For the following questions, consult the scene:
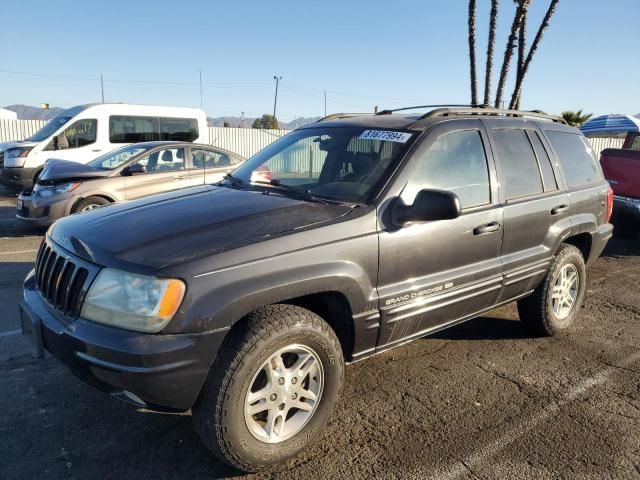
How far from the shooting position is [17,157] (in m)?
11.8

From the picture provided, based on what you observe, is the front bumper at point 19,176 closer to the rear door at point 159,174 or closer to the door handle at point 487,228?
the rear door at point 159,174

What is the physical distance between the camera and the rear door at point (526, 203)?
3660 mm

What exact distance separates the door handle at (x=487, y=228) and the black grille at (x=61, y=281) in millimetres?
2364

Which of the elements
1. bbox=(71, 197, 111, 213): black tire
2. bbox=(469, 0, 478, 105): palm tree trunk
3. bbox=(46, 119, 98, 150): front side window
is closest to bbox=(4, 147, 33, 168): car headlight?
→ bbox=(46, 119, 98, 150): front side window

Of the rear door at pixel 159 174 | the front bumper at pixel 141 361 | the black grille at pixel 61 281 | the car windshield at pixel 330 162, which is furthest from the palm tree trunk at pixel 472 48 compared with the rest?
the front bumper at pixel 141 361

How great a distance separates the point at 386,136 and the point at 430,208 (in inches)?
28.2

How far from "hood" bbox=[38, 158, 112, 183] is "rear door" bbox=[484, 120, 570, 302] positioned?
636cm

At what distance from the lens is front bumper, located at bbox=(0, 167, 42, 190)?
1170 centimetres

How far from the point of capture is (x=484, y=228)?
11.2 ft

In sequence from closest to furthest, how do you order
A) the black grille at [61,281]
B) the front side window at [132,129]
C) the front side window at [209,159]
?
1. the black grille at [61,281]
2. the front side window at [209,159]
3. the front side window at [132,129]

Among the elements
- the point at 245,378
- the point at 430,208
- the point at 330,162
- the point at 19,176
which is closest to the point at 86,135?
the point at 19,176

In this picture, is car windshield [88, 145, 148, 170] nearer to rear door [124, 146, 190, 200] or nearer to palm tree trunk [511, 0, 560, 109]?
rear door [124, 146, 190, 200]

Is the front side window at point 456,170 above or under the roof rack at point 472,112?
under

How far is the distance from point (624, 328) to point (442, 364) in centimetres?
205
